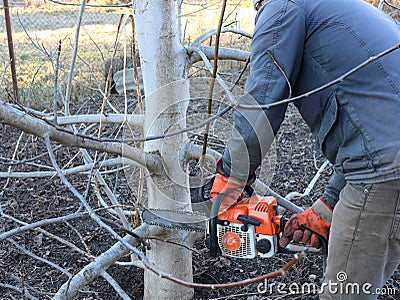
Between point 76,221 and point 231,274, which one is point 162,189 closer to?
point 231,274

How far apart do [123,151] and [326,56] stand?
93 centimetres

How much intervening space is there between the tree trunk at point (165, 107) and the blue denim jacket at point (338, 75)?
1.65ft

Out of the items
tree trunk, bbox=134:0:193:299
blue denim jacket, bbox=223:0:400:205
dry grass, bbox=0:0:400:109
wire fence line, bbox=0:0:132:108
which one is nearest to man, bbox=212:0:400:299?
blue denim jacket, bbox=223:0:400:205

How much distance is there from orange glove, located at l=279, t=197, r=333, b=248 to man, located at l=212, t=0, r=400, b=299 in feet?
0.55

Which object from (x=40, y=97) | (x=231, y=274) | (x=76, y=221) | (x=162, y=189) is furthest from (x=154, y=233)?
(x=40, y=97)

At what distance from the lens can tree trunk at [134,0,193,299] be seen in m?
2.33

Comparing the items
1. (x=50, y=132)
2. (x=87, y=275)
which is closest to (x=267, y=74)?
(x=50, y=132)

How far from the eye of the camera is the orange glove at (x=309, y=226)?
7.42 ft

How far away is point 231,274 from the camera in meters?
3.32

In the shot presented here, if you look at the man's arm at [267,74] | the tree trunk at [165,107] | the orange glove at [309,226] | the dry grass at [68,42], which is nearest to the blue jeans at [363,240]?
the orange glove at [309,226]

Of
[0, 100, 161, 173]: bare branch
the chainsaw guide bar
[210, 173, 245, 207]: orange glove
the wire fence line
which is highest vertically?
the wire fence line

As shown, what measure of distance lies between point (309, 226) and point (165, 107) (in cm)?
92

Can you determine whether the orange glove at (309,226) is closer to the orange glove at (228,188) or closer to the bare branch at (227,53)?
the orange glove at (228,188)

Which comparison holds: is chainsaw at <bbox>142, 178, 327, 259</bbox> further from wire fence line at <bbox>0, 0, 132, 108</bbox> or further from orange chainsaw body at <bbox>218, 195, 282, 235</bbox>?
wire fence line at <bbox>0, 0, 132, 108</bbox>
